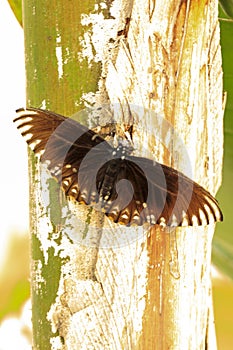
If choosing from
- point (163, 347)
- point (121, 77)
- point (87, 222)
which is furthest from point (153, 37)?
point (163, 347)

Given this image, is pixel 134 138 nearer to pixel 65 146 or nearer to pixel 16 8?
pixel 65 146

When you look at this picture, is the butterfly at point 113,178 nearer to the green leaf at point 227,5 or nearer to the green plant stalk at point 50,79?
the green plant stalk at point 50,79

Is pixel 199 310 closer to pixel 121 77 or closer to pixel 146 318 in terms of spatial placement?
pixel 146 318

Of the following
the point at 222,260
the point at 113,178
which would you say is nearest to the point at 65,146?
the point at 113,178

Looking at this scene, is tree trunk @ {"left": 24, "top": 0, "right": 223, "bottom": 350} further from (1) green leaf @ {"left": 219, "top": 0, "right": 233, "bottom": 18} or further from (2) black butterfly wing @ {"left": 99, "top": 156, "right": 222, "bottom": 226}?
(1) green leaf @ {"left": 219, "top": 0, "right": 233, "bottom": 18}

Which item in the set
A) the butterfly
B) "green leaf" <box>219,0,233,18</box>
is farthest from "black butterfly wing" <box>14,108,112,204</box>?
"green leaf" <box>219,0,233,18</box>

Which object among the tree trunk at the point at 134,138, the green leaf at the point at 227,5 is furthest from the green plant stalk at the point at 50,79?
the green leaf at the point at 227,5

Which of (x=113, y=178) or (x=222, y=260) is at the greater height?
(x=113, y=178)
